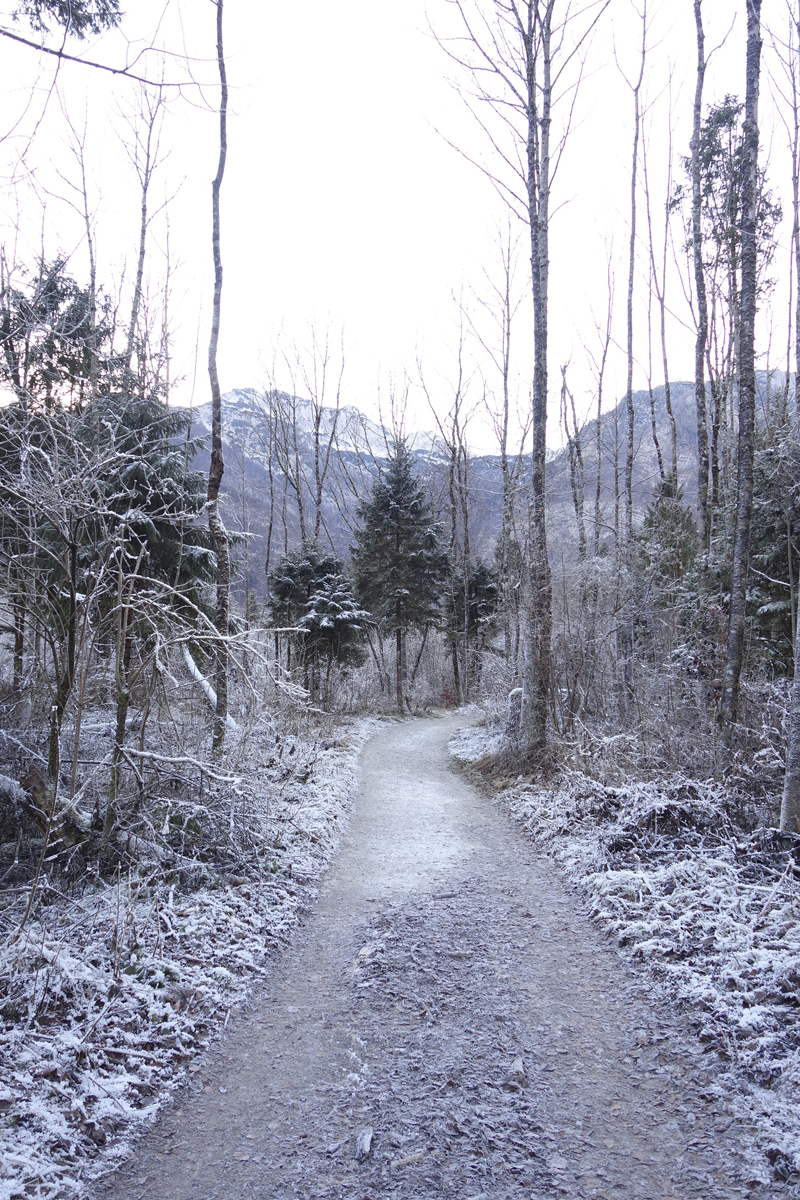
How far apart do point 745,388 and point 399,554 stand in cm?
1641

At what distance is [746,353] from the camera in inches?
222

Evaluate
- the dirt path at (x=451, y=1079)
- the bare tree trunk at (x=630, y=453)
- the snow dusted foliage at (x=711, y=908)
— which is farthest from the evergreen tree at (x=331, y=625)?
the dirt path at (x=451, y=1079)

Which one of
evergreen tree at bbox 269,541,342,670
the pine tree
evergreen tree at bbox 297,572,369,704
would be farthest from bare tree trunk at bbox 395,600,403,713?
evergreen tree at bbox 269,541,342,670

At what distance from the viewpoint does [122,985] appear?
325 cm

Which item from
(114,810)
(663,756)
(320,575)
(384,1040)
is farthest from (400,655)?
(384,1040)

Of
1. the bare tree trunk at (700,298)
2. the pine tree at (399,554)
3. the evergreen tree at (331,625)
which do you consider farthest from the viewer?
the pine tree at (399,554)

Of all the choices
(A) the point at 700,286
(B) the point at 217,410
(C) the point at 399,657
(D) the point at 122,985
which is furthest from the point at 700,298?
(C) the point at 399,657

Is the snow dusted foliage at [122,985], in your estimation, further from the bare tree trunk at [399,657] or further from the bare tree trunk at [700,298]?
the bare tree trunk at [399,657]

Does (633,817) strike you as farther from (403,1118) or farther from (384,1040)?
(403,1118)

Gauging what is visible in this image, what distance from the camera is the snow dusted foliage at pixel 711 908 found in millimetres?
2535

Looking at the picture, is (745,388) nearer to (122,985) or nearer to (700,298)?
(122,985)

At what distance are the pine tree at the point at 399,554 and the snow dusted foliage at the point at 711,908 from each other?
15.2 meters

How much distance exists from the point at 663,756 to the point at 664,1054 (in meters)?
3.69

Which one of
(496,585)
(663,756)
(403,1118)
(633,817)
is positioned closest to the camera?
(403,1118)
